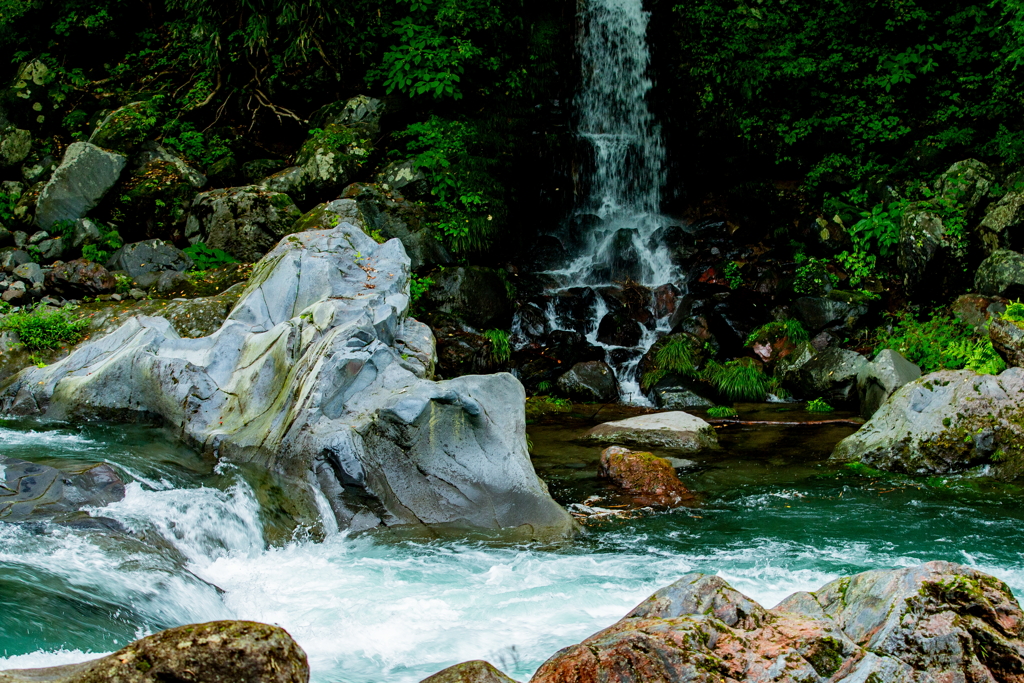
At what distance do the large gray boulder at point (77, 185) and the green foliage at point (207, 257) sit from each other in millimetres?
1998

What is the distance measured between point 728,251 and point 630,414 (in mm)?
5010

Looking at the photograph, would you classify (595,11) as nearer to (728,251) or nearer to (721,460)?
(728,251)

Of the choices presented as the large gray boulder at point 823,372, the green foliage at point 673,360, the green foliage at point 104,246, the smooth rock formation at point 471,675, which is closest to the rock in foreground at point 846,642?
the smooth rock formation at point 471,675

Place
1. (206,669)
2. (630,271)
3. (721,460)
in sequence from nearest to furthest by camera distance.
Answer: (206,669)
(721,460)
(630,271)

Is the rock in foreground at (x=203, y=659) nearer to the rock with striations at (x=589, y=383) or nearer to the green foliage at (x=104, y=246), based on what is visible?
the rock with striations at (x=589, y=383)

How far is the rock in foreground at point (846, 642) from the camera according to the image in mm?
2977

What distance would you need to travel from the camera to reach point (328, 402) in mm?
6500

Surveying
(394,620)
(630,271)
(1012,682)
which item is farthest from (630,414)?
A: (1012,682)

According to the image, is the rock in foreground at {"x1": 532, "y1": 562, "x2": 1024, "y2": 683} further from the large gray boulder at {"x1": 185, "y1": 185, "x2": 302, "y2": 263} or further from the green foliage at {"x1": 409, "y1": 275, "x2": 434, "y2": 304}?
the large gray boulder at {"x1": 185, "y1": 185, "x2": 302, "y2": 263}

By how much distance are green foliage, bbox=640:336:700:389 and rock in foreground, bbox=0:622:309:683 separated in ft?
32.6

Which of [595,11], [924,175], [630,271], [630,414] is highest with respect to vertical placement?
Result: [595,11]

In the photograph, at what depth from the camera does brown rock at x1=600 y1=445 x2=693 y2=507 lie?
7.18 metres

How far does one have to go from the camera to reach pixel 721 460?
853 centimetres

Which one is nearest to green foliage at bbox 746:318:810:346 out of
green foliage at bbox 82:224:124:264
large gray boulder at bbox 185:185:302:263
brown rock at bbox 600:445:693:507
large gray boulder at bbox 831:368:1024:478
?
large gray boulder at bbox 831:368:1024:478
